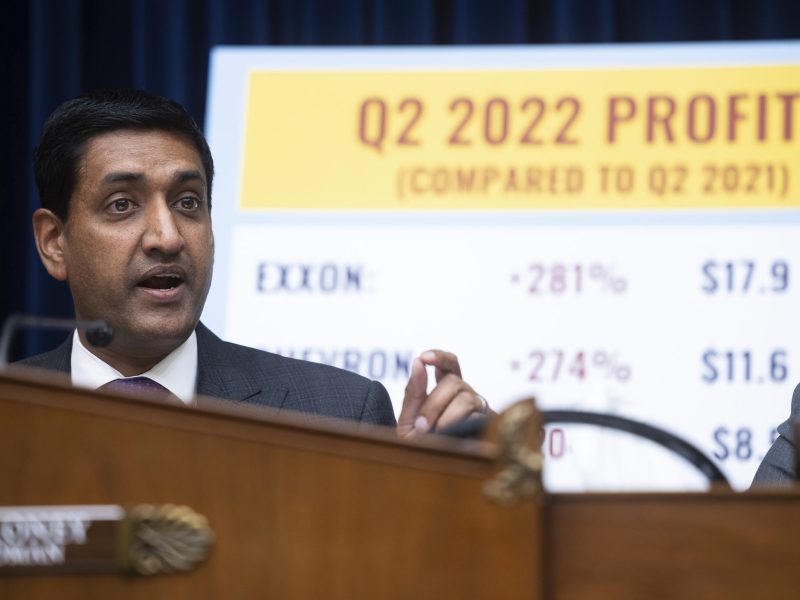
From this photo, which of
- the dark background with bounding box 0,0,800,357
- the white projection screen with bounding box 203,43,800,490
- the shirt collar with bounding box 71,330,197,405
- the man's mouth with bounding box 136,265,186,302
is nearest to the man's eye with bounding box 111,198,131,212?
the man's mouth with bounding box 136,265,186,302

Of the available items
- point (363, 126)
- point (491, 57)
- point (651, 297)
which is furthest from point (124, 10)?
point (651, 297)

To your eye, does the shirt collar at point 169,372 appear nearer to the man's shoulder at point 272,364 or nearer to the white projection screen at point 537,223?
the man's shoulder at point 272,364

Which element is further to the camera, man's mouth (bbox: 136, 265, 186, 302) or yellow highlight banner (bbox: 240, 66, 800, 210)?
yellow highlight banner (bbox: 240, 66, 800, 210)

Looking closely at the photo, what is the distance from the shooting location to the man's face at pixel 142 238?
6.07 ft

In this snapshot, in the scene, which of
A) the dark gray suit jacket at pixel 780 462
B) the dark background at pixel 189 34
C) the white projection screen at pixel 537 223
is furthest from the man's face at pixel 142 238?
the dark background at pixel 189 34

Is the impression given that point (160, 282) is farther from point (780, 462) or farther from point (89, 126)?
point (780, 462)

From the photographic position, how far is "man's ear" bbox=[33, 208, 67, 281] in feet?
6.61

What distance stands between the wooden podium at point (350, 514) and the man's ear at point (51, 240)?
3.84 ft

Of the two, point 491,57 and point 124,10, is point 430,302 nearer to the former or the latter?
point 491,57

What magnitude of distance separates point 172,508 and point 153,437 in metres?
0.06

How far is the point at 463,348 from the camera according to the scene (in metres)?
2.58

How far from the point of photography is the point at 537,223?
2.60 m

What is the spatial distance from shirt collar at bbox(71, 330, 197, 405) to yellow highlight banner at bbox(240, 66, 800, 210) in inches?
31.7

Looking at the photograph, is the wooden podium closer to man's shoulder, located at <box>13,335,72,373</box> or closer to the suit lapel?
the suit lapel
